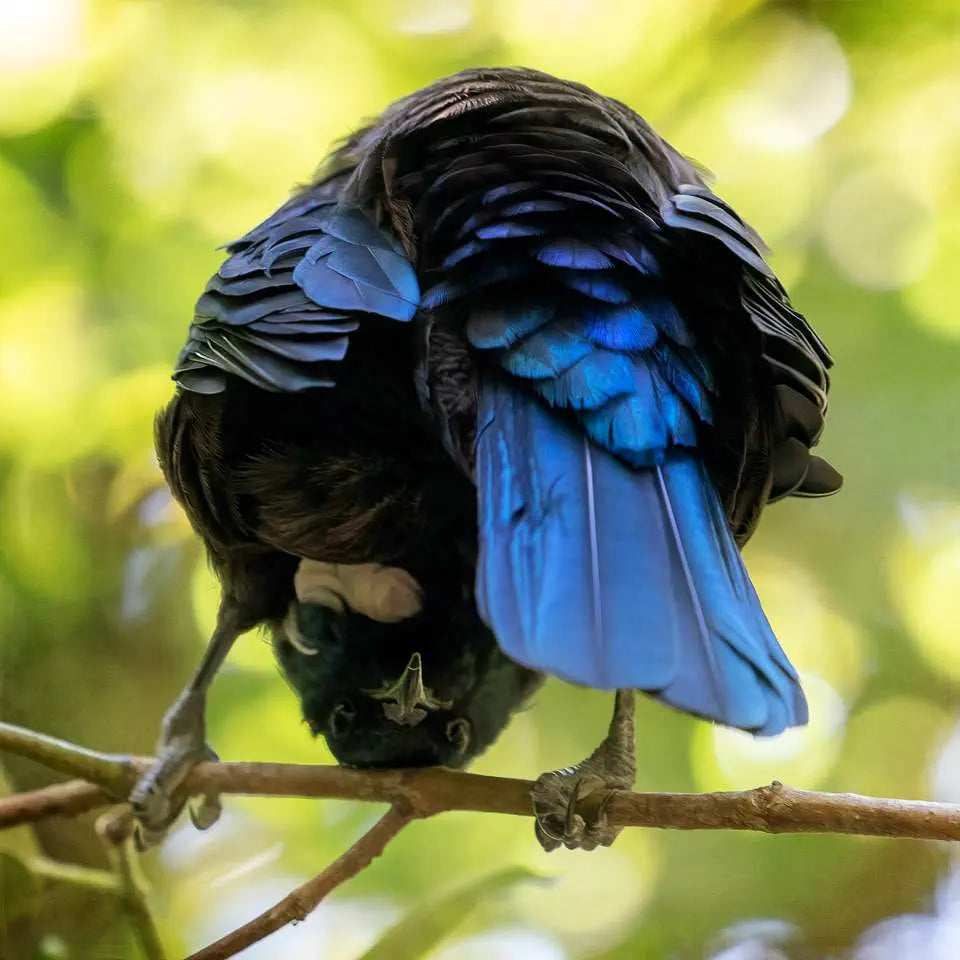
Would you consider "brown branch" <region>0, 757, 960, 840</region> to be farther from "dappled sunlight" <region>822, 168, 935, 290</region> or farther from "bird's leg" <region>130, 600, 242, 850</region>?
"dappled sunlight" <region>822, 168, 935, 290</region>

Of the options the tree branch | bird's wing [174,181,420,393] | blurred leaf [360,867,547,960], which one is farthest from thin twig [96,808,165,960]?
bird's wing [174,181,420,393]

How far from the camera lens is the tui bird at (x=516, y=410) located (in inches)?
35.2

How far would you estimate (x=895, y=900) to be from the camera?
1.60 meters

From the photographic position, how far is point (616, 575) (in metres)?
0.89

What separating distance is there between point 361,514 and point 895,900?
96 cm

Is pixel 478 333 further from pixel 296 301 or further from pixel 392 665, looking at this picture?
pixel 392 665

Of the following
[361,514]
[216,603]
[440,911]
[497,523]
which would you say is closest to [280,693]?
[216,603]

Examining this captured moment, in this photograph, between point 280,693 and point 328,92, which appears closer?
point 280,693

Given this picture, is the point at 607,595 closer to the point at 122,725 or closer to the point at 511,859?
the point at 511,859

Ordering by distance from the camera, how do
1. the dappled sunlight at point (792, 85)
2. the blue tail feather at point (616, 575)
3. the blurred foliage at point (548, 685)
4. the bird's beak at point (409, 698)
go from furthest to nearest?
1. the dappled sunlight at point (792, 85)
2. the blurred foliage at point (548, 685)
3. the bird's beak at point (409, 698)
4. the blue tail feather at point (616, 575)

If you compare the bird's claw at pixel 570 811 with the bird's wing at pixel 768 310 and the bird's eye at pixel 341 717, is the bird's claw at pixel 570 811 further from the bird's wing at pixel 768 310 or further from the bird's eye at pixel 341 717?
the bird's wing at pixel 768 310

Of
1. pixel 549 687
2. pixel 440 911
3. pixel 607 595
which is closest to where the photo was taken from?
pixel 607 595

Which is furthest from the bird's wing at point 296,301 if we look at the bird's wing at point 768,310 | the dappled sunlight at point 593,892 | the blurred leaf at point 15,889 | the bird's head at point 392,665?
the dappled sunlight at point 593,892

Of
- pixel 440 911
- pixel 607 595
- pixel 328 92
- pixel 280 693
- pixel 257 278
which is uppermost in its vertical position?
pixel 328 92
